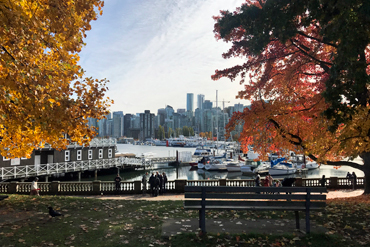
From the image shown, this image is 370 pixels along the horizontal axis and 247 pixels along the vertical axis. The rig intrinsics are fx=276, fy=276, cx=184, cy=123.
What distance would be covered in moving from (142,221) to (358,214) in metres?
7.22

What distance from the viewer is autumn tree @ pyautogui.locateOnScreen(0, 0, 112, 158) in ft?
23.0

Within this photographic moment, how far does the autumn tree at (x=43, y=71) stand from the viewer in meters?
7.01

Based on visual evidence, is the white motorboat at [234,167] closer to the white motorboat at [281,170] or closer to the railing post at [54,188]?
the white motorboat at [281,170]

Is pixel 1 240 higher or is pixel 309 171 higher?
pixel 1 240

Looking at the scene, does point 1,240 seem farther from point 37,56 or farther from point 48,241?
point 37,56

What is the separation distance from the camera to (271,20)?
11.6 meters

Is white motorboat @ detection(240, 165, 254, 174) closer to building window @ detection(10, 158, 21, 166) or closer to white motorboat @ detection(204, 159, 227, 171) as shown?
white motorboat @ detection(204, 159, 227, 171)

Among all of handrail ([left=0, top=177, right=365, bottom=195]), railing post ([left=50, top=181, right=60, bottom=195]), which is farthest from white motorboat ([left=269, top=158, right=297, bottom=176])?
railing post ([left=50, top=181, right=60, bottom=195])

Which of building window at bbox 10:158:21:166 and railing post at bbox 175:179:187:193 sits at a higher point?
building window at bbox 10:158:21:166

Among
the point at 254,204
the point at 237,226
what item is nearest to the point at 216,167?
the point at 237,226

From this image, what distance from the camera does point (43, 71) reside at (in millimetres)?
8961

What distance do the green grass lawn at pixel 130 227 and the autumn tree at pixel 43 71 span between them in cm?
275

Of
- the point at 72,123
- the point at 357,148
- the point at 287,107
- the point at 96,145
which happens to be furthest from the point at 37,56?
the point at 96,145

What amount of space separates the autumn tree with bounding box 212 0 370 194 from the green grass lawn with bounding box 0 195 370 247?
308 cm
